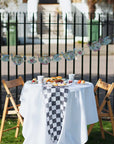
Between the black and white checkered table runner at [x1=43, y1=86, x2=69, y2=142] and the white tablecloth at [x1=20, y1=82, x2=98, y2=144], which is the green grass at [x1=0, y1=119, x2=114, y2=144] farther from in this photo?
the black and white checkered table runner at [x1=43, y1=86, x2=69, y2=142]

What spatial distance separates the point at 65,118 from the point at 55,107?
22cm

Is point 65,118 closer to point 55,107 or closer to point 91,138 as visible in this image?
point 55,107

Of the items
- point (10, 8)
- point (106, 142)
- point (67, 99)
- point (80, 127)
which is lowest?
point (106, 142)

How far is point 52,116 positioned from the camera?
203 inches

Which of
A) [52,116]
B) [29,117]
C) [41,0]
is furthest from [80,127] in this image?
[41,0]

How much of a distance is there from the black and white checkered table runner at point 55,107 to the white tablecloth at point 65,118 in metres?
0.07

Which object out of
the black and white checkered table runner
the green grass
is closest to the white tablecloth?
the black and white checkered table runner

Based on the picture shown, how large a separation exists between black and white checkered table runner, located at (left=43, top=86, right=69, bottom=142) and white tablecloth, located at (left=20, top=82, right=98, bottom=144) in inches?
2.6

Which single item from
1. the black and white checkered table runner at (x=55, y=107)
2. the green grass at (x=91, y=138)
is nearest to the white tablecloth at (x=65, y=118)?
the black and white checkered table runner at (x=55, y=107)

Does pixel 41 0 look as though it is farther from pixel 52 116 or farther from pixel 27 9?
pixel 52 116

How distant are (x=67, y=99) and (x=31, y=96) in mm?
566

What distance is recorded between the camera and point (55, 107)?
5.17m

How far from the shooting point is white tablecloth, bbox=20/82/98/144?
Answer: 5.13 metres

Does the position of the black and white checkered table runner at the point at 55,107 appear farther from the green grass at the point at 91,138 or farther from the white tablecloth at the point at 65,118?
the green grass at the point at 91,138
